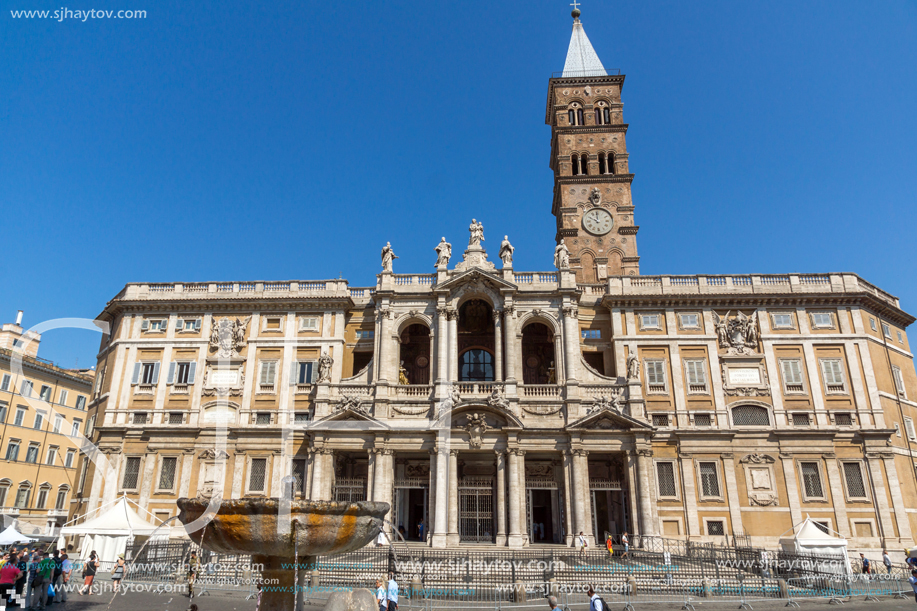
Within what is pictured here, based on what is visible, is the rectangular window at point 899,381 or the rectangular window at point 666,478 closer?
the rectangular window at point 666,478

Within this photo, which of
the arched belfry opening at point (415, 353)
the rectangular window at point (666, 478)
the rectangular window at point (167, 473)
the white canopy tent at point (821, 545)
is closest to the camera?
the white canopy tent at point (821, 545)

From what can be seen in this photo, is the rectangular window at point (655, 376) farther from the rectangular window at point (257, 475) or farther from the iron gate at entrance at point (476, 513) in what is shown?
the rectangular window at point (257, 475)

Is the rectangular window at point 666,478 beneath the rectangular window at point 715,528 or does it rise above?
above

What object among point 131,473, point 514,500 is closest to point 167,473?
point 131,473

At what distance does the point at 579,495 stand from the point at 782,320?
16159mm

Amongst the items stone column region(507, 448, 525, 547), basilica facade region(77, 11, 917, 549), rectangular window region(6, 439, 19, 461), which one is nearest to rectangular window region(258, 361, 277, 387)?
basilica facade region(77, 11, 917, 549)

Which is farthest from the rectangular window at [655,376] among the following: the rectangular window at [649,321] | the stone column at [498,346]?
the stone column at [498,346]

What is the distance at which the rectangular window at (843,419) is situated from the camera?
33.6 m

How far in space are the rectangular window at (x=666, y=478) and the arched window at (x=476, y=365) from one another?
1060cm

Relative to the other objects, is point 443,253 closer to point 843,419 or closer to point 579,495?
point 579,495

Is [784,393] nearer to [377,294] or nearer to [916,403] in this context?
[916,403]

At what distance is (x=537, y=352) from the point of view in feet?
124

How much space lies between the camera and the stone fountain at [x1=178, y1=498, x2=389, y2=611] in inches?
375

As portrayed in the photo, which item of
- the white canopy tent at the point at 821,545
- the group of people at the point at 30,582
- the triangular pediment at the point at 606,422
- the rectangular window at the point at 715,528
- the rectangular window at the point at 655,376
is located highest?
the rectangular window at the point at 655,376
